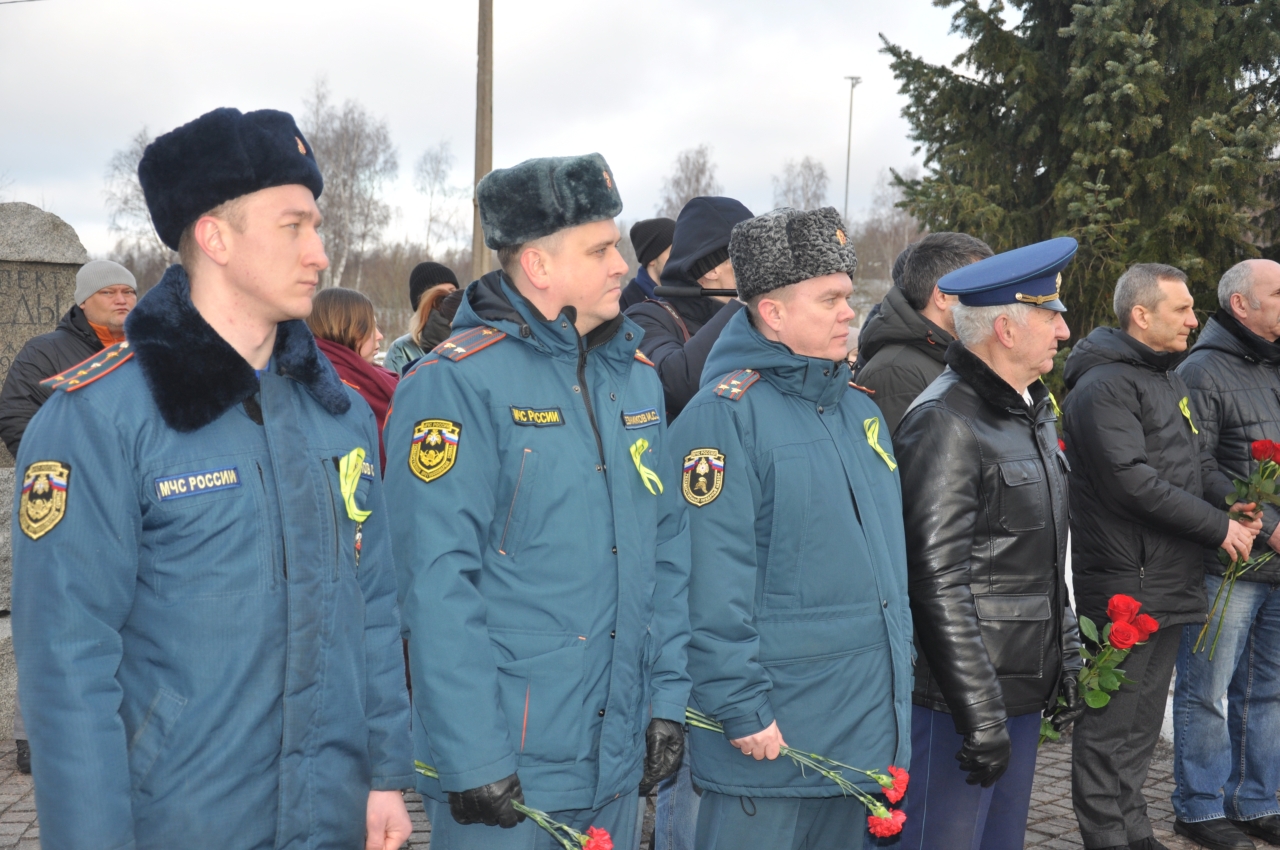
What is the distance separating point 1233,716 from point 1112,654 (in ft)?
5.75

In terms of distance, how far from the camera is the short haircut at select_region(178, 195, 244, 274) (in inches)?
82.7

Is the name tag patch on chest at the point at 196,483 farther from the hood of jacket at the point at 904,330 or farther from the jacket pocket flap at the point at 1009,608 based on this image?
the hood of jacket at the point at 904,330

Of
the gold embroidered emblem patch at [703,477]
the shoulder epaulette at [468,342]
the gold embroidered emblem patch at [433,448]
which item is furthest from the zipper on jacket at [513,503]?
the gold embroidered emblem patch at [703,477]

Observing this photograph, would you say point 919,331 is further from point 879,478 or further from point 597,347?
point 597,347

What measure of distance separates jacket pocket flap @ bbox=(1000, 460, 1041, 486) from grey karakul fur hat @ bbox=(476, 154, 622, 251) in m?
1.45

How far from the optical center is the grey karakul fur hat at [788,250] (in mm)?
3156

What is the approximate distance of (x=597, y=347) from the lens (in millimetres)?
2695

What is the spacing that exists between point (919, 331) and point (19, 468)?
3.14 m

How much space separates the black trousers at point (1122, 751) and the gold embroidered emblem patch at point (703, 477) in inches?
94.4

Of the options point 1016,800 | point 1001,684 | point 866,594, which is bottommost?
point 1016,800

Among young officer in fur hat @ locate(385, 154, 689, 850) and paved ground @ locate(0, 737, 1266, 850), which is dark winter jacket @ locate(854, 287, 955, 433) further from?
paved ground @ locate(0, 737, 1266, 850)

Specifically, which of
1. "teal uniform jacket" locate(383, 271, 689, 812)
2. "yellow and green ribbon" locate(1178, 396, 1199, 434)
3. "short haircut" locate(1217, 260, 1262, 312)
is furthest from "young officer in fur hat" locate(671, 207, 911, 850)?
"short haircut" locate(1217, 260, 1262, 312)

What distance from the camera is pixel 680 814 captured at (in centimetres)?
343

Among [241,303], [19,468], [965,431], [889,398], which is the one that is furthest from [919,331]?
[19,468]
